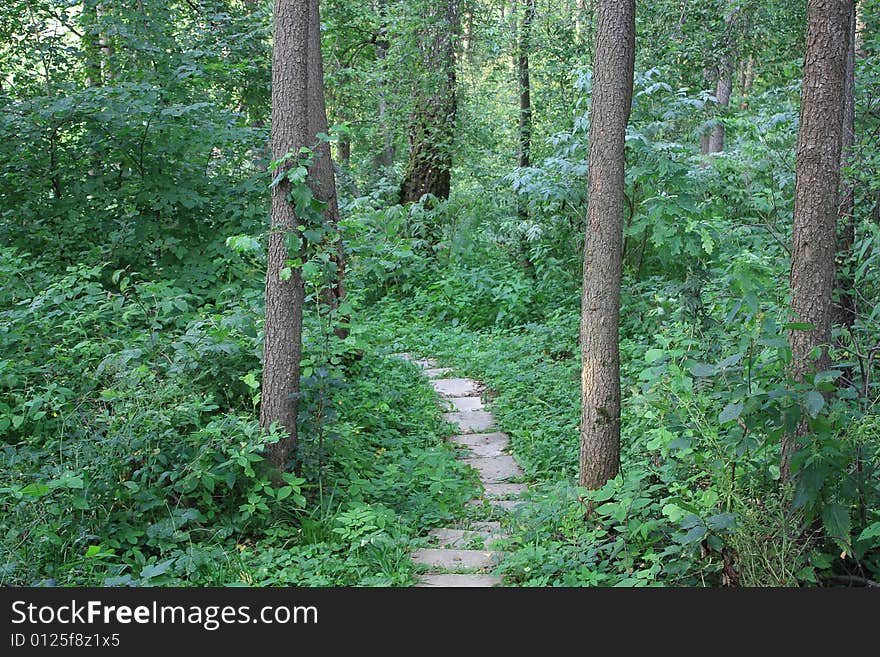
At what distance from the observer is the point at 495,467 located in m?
6.92

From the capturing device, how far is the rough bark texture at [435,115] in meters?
13.5

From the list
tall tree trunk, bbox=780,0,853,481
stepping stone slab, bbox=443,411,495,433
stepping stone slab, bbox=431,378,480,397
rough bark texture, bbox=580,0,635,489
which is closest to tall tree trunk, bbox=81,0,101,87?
stepping stone slab, bbox=431,378,480,397

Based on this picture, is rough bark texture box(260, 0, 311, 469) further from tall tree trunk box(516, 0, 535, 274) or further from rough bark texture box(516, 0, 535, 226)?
rough bark texture box(516, 0, 535, 226)

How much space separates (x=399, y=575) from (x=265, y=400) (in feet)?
5.62

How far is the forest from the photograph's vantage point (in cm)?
446

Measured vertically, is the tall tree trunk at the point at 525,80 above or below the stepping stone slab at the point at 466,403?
above

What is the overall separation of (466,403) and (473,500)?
2.35 meters

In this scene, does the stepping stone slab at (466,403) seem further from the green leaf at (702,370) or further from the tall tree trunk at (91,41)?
the tall tree trunk at (91,41)

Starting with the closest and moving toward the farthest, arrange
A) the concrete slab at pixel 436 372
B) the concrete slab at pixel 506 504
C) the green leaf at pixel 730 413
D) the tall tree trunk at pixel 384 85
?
the green leaf at pixel 730 413 → the concrete slab at pixel 506 504 → the concrete slab at pixel 436 372 → the tall tree trunk at pixel 384 85

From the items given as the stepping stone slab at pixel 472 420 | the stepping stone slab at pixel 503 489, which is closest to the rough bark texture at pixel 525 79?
the stepping stone slab at pixel 472 420

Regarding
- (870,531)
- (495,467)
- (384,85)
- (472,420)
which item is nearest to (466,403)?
(472,420)

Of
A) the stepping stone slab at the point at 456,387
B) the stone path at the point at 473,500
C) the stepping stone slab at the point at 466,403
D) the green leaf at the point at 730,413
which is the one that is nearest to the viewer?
the green leaf at the point at 730,413

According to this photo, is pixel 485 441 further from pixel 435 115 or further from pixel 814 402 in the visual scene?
pixel 435 115

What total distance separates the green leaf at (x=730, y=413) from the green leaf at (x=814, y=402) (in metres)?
0.32
